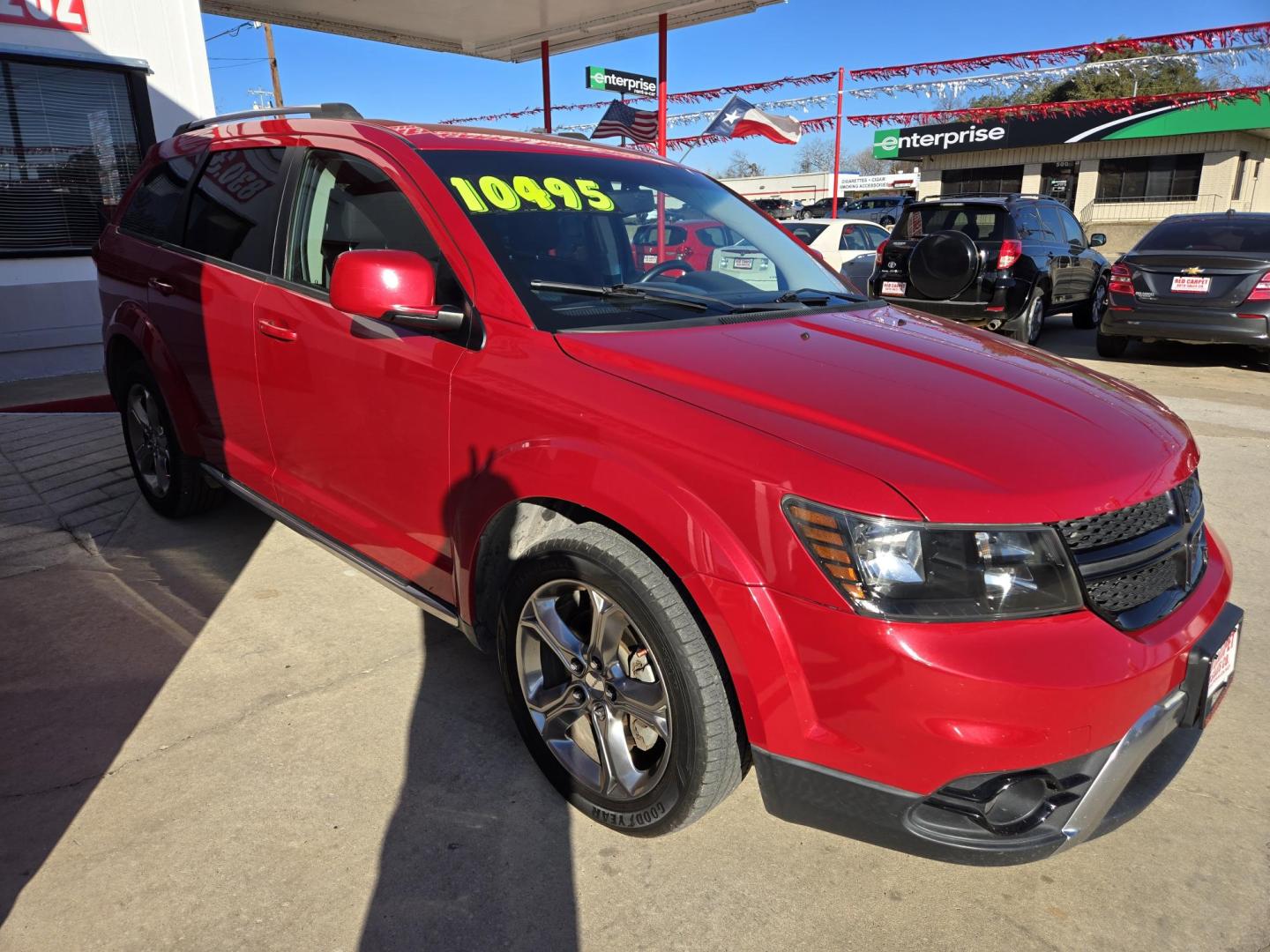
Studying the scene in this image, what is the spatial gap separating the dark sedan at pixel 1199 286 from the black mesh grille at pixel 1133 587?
7.76 meters

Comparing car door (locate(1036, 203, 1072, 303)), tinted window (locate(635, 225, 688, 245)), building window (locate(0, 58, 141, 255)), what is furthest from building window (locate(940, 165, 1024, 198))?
tinted window (locate(635, 225, 688, 245))

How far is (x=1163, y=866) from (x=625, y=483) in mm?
1711

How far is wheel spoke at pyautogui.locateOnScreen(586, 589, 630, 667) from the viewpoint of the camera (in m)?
2.25

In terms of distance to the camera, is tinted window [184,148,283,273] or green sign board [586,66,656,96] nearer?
tinted window [184,148,283,273]

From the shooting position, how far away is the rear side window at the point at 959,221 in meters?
9.71

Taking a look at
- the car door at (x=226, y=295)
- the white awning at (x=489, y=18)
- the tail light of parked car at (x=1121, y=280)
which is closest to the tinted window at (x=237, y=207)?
the car door at (x=226, y=295)

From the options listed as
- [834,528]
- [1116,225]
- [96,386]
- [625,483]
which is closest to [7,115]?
[96,386]

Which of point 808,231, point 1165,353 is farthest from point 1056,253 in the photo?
point 808,231

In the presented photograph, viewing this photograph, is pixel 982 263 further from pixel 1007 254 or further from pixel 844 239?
pixel 844 239

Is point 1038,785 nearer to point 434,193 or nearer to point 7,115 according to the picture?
point 434,193

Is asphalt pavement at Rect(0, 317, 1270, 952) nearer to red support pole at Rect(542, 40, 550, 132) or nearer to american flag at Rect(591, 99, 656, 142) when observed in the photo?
red support pole at Rect(542, 40, 550, 132)

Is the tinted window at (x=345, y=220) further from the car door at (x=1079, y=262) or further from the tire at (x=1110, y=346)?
the car door at (x=1079, y=262)

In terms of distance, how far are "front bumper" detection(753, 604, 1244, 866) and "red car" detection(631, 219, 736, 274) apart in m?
1.75

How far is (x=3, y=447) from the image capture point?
5.68 m
